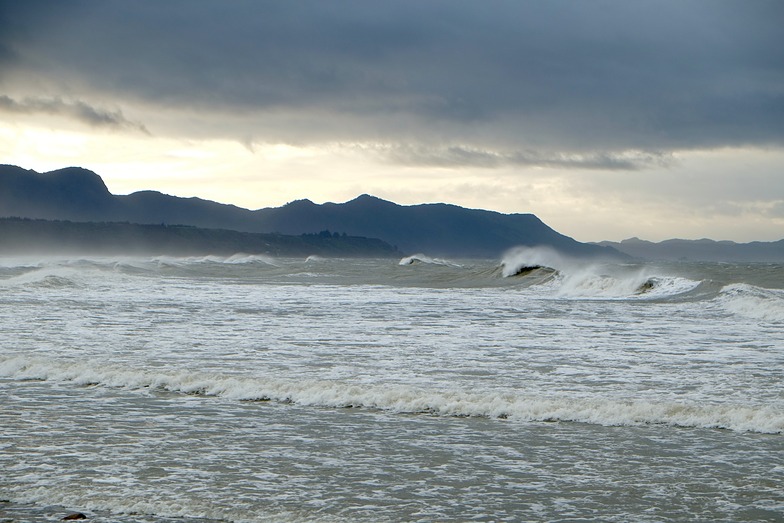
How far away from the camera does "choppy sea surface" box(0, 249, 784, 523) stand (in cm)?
550

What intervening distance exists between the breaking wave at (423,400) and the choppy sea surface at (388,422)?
3cm

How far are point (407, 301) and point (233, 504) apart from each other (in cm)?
2150

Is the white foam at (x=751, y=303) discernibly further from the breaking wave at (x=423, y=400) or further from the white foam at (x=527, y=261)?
the white foam at (x=527, y=261)

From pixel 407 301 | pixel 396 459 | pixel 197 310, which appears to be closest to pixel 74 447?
pixel 396 459

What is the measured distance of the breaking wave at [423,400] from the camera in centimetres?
819

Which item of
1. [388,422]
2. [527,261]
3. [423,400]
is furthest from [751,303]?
[527,261]

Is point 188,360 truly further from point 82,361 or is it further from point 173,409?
point 173,409

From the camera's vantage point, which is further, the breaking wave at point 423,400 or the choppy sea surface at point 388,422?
the breaking wave at point 423,400

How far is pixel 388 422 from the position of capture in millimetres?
8180

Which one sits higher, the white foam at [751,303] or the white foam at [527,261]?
the white foam at [527,261]

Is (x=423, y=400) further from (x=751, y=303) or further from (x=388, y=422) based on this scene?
(x=751, y=303)

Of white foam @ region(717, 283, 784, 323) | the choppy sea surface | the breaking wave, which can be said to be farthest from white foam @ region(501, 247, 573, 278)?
the breaking wave

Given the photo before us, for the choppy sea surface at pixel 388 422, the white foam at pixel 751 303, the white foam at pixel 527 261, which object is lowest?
the choppy sea surface at pixel 388 422

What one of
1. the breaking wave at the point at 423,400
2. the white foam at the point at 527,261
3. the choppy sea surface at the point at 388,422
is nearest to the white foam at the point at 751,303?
the choppy sea surface at the point at 388,422
